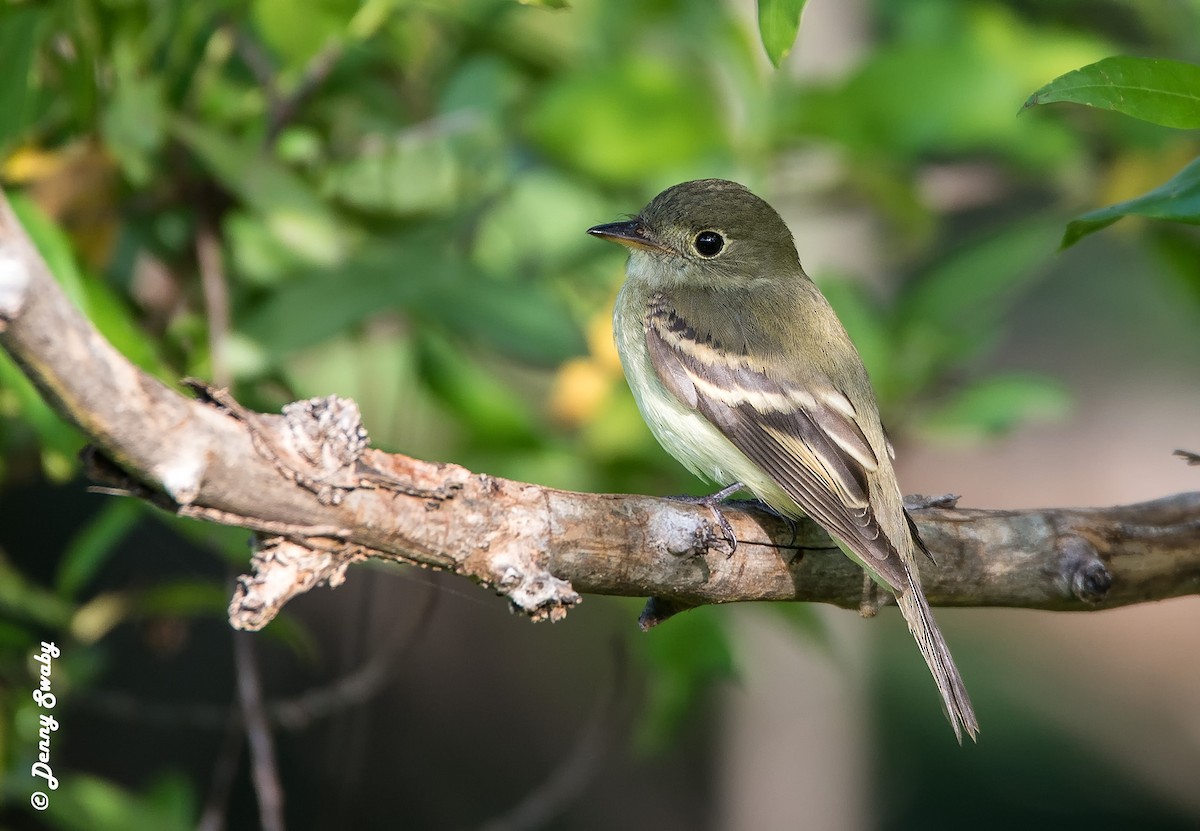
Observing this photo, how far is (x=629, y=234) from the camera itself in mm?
3850

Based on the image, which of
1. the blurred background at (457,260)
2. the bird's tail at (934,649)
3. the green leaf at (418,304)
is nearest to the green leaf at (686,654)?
the blurred background at (457,260)

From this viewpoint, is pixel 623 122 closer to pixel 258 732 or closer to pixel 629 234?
pixel 629 234

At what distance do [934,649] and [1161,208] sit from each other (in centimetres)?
125

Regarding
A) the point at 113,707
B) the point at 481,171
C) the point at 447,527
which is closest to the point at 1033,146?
the point at 481,171

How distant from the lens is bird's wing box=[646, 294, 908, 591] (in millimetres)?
3051

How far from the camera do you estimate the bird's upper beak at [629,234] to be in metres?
3.79

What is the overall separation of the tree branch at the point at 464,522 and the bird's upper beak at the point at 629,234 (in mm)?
1012

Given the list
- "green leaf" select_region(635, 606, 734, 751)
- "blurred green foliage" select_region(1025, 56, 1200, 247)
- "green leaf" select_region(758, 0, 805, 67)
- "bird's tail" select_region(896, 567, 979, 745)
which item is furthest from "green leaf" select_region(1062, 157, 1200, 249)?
"green leaf" select_region(635, 606, 734, 751)

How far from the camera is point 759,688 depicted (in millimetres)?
5234

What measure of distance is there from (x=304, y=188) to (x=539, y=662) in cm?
456

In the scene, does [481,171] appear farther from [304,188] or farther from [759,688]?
[759,688]

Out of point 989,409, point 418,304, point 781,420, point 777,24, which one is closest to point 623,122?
point 418,304

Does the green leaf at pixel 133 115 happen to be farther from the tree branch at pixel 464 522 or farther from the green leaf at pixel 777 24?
the green leaf at pixel 777 24

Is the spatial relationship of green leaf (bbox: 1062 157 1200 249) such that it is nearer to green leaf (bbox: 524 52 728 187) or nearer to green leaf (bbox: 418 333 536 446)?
green leaf (bbox: 524 52 728 187)
